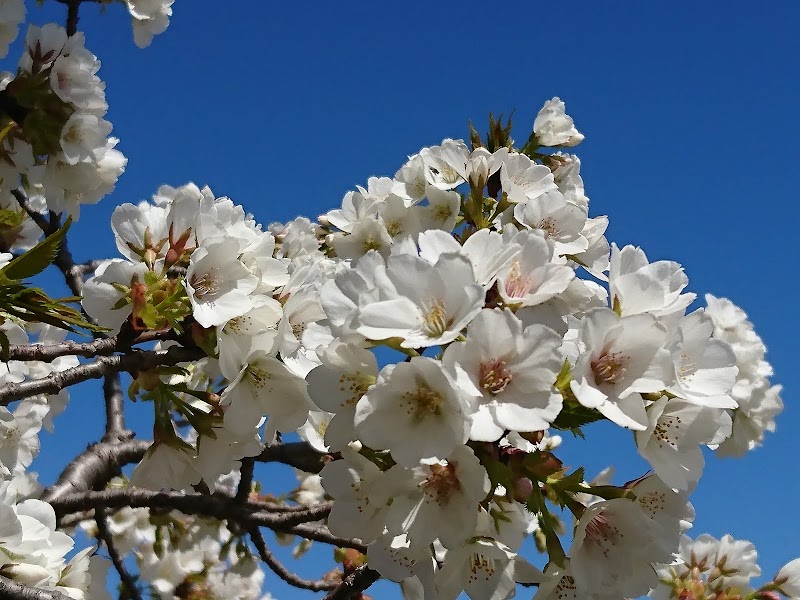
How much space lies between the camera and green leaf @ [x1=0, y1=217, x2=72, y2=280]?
1.78 meters

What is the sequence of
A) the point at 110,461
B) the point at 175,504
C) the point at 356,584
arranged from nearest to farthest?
1. the point at 356,584
2. the point at 175,504
3. the point at 110,461

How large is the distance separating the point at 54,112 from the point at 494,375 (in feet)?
9.58

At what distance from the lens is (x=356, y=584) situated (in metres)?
2.92

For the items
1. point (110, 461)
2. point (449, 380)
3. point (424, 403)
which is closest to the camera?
point (449, 380)

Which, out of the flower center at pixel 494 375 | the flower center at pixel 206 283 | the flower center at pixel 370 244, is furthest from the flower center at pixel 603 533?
the flower center at pixel 370 244

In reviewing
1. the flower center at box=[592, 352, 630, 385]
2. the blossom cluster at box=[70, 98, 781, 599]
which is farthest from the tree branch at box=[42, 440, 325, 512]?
the flower center at box=[592, 352, 630, 385]

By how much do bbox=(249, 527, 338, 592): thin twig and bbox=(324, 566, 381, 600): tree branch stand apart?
0.88m

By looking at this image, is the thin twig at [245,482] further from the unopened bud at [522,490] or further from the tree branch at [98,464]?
the unopened bud at [522,490]

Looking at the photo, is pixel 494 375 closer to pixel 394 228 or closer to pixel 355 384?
pixel 355 384

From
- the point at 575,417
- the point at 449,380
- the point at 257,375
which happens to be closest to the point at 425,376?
the point at 449,380

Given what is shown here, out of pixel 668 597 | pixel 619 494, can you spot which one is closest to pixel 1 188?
pixel 619 494

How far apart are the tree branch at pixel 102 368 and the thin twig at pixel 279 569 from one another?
1.86 m

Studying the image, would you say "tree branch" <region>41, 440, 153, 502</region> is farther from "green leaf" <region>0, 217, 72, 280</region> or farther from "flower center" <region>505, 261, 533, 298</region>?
"flower center" <region>505, 261, 533, 298</region>

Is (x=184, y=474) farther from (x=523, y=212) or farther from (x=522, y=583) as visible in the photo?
(x=523, y=212)
